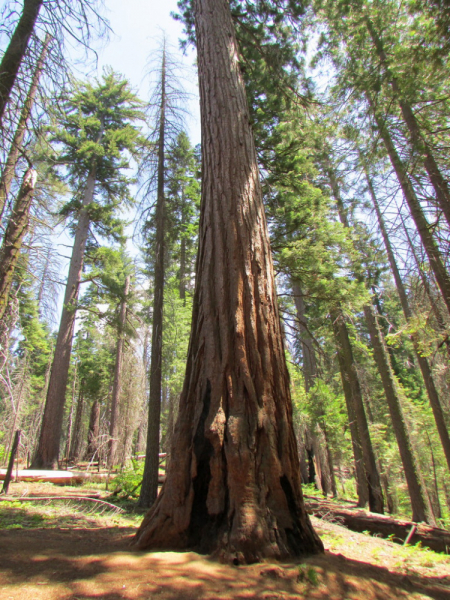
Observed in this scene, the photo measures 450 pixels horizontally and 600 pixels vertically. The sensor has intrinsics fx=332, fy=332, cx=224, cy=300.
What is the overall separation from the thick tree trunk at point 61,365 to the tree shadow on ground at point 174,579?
10.7 m

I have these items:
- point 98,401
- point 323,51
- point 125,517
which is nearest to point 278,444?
point 125,517

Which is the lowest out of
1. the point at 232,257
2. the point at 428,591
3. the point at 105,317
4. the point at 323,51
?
the point at 428,591

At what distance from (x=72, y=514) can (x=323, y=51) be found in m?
11.5

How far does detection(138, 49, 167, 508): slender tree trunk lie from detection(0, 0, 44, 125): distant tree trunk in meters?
5.07

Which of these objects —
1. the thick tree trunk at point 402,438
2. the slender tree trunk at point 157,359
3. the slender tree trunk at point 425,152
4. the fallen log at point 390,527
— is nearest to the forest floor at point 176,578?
the fallen log at point 390,527

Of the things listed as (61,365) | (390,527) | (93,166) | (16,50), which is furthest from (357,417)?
(93,166)

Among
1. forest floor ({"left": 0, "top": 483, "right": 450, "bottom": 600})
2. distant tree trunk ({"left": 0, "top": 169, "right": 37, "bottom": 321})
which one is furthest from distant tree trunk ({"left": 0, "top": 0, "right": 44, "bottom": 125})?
forest floor ({"left": 0, "top": 483, "right": 450, "bottom": 600})

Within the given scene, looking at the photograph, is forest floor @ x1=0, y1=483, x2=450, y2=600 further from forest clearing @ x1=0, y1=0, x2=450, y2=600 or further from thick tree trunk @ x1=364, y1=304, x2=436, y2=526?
thick tree trunk @ x1=364, y1=304, x2=436, y2=526

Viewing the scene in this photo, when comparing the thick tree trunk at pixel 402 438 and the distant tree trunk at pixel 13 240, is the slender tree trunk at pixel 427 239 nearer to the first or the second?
the thick tree trunk at pixel 402 438

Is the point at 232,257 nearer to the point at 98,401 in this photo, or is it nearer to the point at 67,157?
the point at 67,157

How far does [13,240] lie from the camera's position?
22.4 feet

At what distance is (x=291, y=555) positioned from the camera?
87.7 inches

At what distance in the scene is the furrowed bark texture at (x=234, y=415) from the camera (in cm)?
235

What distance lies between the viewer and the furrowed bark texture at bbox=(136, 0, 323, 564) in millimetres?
2350
